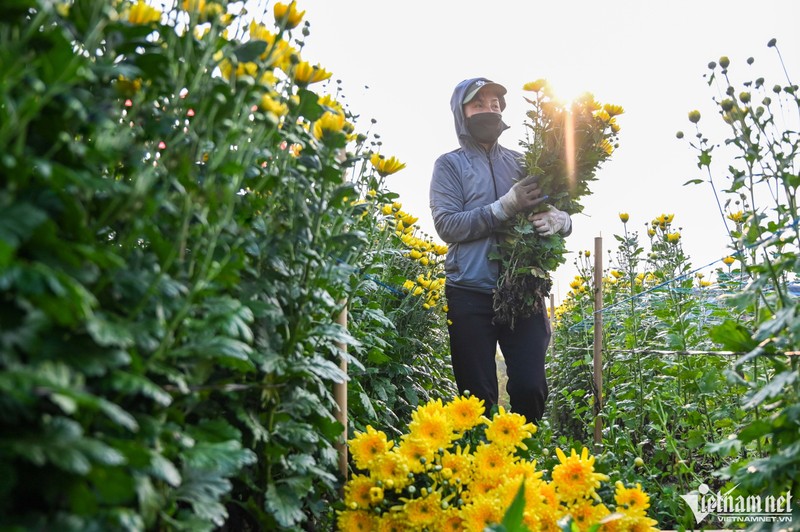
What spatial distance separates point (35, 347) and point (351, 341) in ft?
2.97

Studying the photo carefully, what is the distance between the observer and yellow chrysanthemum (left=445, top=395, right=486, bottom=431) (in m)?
2.07

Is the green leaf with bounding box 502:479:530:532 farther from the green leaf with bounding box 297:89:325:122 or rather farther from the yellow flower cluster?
the yellow flower cluster

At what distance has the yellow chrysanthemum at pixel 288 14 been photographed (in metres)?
1.49

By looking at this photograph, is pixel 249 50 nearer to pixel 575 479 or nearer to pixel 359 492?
pixel 359 492

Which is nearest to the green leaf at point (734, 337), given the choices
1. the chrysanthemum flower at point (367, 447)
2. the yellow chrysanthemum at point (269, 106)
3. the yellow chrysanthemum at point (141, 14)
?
the chrysanthemum flower at point (367, 447)

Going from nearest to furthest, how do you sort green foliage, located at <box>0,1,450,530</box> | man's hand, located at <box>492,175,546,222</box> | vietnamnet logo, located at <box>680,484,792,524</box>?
green foliage, located at <box>0,1,450,530</box>, vietnamnet logo, located at <box>680,484,792,524</box>, man's hand, located at <box>492,175,546,222</box>

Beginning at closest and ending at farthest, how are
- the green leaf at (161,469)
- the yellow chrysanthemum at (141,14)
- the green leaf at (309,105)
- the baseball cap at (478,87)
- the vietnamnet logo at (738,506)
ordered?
the green leaf at (161,469)
the yellow chrysanthemum at (141,14)
the green leaf at (309,105)
the vietnamnet logo at (738,506)
the baseball cap at (478,87)

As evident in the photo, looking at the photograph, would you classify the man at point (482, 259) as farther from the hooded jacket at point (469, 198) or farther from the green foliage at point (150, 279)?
the green foliage at point (150, 279)

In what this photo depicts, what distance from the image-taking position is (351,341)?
170 cm

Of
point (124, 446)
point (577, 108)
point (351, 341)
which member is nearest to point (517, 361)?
point (577, 108)

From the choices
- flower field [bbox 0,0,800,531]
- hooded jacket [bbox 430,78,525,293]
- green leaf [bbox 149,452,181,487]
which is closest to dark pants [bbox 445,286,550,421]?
hooded jacket [bbox 430,78,525,293]

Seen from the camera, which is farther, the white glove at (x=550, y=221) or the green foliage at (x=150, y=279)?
the white glove at (x=550, y=221)

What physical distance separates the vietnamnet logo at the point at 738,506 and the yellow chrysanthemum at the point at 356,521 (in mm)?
1080

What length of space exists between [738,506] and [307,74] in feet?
6.87
